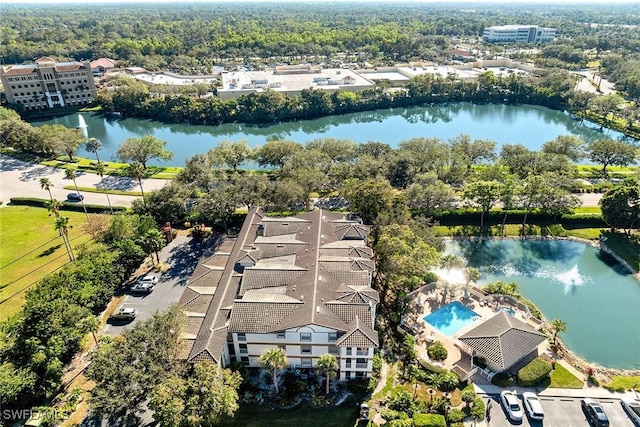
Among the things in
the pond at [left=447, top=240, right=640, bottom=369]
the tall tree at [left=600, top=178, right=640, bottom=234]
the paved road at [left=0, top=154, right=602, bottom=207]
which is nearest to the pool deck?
the pond at [left=447, top=240, right=640, bottom=369]

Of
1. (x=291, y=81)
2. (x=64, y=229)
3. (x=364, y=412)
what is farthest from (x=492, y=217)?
(x=291, y=81)

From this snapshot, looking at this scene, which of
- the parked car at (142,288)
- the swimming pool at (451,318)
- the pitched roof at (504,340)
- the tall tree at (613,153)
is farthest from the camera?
the tall tree at (613,153)

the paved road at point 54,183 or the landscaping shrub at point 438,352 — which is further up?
the paved road at point 54,183

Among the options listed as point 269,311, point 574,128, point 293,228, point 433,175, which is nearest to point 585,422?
point 269,311

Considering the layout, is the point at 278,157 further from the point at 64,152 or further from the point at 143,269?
the point at 64,152

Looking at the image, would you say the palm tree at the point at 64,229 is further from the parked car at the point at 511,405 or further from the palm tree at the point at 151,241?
the parked car at the point at 511,405

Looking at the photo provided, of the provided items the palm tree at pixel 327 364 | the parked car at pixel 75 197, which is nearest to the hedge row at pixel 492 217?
the palm tree at pixel 327 364
